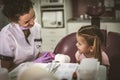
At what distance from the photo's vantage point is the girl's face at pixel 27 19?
93cm

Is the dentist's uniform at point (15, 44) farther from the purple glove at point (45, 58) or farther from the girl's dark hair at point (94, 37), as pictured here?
the girl's dark hair at point (94, 37)

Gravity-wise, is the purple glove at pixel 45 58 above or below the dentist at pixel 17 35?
below

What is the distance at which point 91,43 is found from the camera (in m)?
0.93

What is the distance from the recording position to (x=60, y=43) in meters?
1.17

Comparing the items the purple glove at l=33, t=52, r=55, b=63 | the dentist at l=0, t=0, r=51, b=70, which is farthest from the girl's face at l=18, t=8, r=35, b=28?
the purple glove at l=33, t=52, r=55, b=63

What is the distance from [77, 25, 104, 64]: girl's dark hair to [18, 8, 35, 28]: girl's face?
0.59 ft

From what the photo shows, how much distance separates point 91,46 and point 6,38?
310mm

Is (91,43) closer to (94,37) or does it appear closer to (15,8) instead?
(94,37)

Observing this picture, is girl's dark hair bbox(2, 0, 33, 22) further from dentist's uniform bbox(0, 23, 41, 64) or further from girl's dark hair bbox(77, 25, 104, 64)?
girl's dark hair bbox(77, 25, 104, 64)

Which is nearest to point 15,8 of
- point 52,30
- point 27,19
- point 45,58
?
point 27,19

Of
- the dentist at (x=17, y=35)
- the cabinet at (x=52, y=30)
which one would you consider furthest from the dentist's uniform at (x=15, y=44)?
the cabinet at (x=52, y=30)

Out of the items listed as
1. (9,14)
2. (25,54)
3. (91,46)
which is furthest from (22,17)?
(91,46)

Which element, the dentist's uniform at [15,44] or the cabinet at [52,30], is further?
the cabinet at [52,30]

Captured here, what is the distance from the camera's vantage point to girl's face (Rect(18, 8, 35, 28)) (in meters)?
0.93
